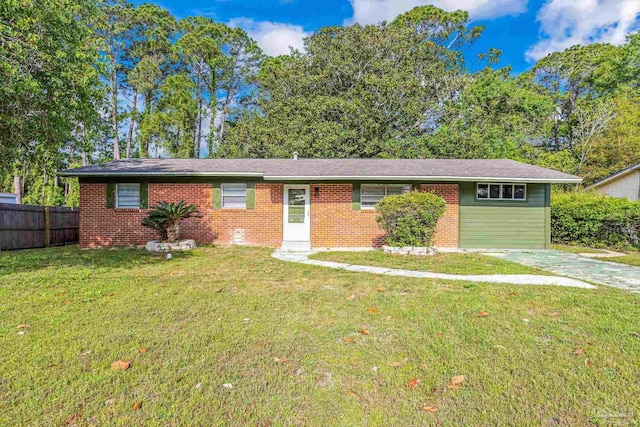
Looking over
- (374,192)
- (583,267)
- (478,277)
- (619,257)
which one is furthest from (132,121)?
(619,257)

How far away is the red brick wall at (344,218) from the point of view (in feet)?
36.3

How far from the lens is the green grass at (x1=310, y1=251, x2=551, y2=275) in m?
7.08

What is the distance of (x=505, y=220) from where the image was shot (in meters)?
11.1

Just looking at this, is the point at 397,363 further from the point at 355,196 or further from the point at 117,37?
the point at 117,37

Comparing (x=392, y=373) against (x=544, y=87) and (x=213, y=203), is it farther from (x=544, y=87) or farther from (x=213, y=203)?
(x=544, y=87)

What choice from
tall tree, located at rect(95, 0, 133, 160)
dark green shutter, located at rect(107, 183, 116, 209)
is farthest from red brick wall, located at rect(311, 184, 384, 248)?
tall tree, located at rect(95, 0, 133, 160)

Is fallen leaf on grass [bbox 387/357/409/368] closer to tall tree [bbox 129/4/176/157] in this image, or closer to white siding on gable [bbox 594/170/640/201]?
white siding on gable [bbox 594/170/640/201]

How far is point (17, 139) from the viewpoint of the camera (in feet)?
24.3

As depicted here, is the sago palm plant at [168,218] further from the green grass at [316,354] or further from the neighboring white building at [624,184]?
the neighboring white building at [624,184]

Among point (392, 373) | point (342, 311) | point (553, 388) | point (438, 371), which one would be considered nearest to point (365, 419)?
point (392, 373)

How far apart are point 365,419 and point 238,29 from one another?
30.2m

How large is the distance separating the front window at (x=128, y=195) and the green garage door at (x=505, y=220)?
414 inches

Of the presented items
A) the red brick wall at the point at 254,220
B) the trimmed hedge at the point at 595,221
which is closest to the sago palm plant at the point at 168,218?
the red brick wall at the point at 254,220

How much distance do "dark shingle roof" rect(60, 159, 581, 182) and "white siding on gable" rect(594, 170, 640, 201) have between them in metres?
6.64
